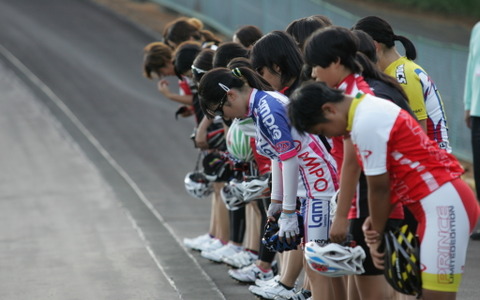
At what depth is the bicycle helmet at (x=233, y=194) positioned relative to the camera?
7938 mm

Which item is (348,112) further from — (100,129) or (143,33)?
(143,33)

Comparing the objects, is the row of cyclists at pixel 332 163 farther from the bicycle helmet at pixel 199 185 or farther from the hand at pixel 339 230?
the bicycle helmet at pixel 199 185

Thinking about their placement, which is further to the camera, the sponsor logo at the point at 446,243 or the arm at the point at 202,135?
the arm at the point at 202,135

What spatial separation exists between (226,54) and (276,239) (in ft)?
6.54

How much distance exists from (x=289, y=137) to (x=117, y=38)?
1841cm

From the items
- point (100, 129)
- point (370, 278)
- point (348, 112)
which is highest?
point (348, 112)

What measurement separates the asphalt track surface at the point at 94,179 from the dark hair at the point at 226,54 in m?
1.90

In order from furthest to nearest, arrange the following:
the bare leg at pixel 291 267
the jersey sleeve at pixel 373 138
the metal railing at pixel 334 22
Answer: the metal railing at pixel 334 22 < the bare leg at pixel 291 267 < the jersey sleeve at pixel 373 138

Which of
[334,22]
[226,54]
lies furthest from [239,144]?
[334,22]

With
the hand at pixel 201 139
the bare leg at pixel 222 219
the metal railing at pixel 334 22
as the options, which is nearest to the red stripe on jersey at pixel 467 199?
the hand at pixel 201 139

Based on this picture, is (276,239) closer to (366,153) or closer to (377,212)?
(377,212)

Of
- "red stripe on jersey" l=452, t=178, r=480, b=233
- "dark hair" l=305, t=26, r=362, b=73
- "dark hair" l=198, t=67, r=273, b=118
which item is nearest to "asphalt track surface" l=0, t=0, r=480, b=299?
"dark hair" l=198, t=67, r=273, b=118

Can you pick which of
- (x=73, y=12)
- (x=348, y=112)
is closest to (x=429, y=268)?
(x=348, y=112)

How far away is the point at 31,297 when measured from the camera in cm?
771
